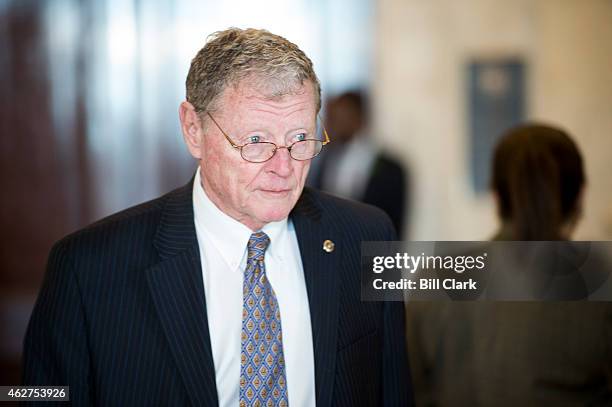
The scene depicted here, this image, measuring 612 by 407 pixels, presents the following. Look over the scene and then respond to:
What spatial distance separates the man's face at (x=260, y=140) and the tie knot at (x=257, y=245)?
0.21 feet

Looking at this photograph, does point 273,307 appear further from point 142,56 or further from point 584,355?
point 142,56

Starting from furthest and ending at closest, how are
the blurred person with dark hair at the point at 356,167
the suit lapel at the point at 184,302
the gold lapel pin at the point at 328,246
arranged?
the blurred person with dark hair at the point at 356,167 → the gold lapel pin at the point at 328,246 → the suit lapel at the point at 184,302

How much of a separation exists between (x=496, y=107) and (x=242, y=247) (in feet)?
12.2

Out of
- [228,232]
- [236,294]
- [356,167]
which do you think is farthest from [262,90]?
[356,167]

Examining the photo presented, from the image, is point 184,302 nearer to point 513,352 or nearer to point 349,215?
point 349,215

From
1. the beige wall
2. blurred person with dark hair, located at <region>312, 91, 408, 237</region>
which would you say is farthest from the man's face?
the beige wall

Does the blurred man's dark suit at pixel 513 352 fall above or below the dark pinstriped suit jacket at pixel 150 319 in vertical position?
below

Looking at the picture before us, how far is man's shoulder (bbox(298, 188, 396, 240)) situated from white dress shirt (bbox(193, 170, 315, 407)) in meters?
0.13

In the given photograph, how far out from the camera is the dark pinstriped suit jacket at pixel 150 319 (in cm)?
152

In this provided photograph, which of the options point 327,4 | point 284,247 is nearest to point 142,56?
point 327,4

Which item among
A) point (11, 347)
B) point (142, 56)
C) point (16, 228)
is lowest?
point (11, 347)

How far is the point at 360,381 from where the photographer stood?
1.69 meters

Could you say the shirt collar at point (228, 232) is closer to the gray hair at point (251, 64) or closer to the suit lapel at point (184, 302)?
the suit lapel at point (184, 302)

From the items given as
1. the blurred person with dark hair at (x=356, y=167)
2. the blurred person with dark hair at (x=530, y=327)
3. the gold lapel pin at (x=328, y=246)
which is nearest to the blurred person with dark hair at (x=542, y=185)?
the blurred person with dark hair at (x=530, y=327)
